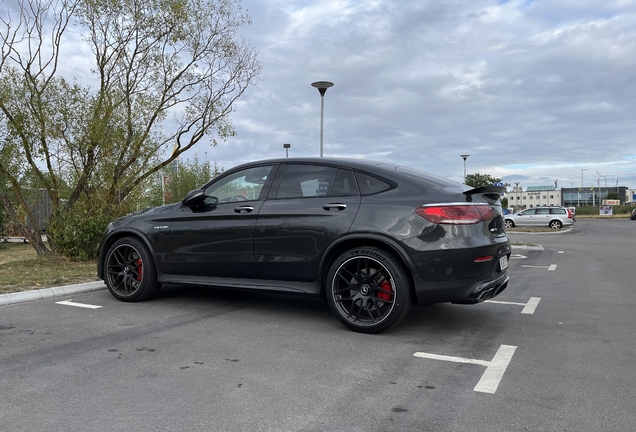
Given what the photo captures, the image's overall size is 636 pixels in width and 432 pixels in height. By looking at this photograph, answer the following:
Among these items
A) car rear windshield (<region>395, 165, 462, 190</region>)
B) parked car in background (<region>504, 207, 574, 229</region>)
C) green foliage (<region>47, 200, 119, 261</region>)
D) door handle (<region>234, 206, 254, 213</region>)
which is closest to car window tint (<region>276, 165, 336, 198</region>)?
door handle (<region>234, 206, 254, 213</region>)

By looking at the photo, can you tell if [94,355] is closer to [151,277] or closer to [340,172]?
[151,277]

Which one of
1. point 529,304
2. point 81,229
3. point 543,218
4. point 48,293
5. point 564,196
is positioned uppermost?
point 564,196

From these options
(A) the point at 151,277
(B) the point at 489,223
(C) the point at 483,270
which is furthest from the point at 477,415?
(A) the point at 151,277

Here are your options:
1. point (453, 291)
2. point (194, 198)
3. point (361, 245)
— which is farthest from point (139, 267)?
point (453, 291)

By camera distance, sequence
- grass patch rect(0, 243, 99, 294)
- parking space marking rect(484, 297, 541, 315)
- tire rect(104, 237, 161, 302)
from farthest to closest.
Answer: grass patch rect(0, 243, 99, 294) → tire rect(104, 237, 161, 302) → parking space marking rect(484, 297, 541, 315)

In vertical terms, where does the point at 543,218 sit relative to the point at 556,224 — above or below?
above

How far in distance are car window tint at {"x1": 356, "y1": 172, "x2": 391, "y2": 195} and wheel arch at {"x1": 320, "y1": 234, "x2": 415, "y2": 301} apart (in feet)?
1.54

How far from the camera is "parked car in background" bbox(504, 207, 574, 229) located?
34188 mm

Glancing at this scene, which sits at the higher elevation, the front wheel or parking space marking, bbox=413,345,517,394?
the front wheel

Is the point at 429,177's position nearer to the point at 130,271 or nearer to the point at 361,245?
the point at 361,245

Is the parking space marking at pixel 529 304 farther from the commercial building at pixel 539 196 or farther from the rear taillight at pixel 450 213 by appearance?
the commercial building at pixel 539 196

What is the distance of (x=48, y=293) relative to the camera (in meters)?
6.45

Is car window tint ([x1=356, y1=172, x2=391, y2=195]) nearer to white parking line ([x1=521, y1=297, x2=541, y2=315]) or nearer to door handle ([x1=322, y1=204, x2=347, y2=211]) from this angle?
door handle ([x1=322, y1=204, x2=347, y2=211])

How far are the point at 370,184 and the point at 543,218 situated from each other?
1334 inches
